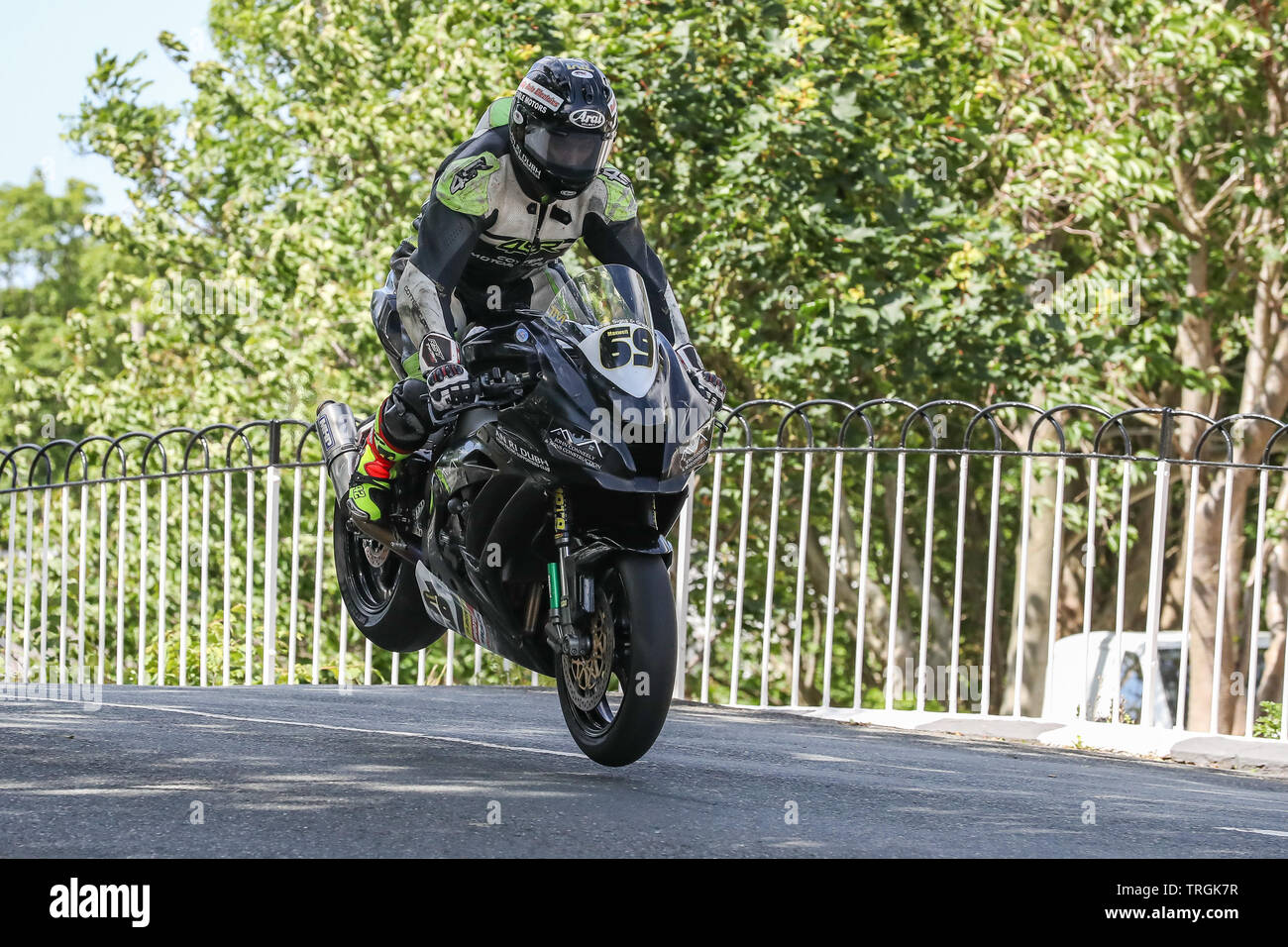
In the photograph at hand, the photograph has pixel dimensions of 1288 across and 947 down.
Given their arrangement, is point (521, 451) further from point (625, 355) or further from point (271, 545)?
point (271, 545)

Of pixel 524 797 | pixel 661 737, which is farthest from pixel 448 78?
pixel 524 797

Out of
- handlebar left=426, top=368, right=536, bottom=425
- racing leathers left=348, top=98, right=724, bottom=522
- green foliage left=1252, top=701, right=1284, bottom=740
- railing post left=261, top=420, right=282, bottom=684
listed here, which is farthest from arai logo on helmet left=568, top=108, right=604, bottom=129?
green foliage left=1252, top=701, right=1284, bottom=740

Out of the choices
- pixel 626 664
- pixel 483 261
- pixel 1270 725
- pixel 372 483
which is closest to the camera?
pixel 626 664

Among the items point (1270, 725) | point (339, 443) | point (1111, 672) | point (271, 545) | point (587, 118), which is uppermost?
point (587, 118)

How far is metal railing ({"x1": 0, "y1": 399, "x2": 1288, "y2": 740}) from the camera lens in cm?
1164

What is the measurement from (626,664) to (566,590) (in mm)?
345

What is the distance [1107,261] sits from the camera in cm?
1770

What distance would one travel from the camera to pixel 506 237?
662 centimetres

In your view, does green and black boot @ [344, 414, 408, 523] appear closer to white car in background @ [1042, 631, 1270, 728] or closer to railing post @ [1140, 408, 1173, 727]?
railing post @ [1140, 408, 1173, 727]

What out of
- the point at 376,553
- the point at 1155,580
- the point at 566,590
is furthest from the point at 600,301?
the point at 1155,580

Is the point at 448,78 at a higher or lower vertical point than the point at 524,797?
higher

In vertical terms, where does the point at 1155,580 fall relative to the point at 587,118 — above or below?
below
